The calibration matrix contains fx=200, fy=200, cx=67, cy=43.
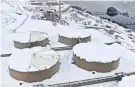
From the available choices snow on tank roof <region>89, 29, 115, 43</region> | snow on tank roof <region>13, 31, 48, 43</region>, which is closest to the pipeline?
snow on tank roof <region>13, 31, 48, 43</region>

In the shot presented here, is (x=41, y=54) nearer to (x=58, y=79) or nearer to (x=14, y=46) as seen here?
(x=58, y=79)

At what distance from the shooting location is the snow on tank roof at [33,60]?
11117mm

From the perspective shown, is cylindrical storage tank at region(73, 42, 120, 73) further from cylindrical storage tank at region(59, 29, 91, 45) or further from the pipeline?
cylindrical storage tank at region(59, 29, 91, 45)

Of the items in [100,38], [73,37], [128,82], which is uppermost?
[73,37]

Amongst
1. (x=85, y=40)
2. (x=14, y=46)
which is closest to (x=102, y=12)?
(x=85, y=40)

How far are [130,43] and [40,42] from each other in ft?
28.9

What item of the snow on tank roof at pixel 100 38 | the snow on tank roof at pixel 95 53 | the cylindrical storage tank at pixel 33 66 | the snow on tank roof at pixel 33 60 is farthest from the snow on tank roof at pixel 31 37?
the snow on tank roof at pixel 100 38

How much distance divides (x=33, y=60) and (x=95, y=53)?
12.5 ft

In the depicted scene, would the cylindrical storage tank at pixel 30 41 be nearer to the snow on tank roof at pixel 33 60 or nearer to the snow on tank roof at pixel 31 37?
the snow on tank roof at pixel 31 37

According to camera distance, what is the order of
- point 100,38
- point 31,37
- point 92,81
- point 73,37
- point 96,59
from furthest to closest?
point 100,38
point 73,37
point 31,37
point 96,59
point 92,81

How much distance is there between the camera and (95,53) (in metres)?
12.4

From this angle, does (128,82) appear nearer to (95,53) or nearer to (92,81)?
(92,81)

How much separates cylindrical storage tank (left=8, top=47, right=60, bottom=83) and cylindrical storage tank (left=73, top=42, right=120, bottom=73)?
1.44 meters

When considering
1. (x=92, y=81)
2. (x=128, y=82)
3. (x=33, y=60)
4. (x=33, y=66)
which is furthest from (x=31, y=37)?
(x=128, y=82)
